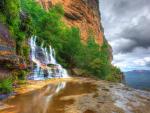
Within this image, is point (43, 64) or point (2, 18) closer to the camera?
point (2, 18)

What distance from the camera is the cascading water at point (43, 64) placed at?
3681 cm

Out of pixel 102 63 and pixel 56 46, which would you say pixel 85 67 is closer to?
pixel 102 63

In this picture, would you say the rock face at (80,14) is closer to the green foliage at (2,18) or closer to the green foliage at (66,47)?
the green foliage at (66,47)

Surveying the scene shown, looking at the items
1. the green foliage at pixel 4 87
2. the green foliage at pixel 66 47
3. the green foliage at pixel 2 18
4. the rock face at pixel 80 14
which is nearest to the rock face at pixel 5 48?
the green foliage at pixel 2 18

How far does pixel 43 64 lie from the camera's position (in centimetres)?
4341

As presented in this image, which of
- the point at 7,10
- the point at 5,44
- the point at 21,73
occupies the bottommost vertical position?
the point at 21,73

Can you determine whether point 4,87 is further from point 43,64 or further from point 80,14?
point 80,14

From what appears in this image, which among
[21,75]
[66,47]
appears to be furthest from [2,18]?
[66,47]

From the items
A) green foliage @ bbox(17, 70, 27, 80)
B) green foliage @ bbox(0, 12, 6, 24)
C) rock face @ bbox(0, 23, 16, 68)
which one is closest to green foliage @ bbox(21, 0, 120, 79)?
green foliage @ bbox(17, 70, 27, 80)

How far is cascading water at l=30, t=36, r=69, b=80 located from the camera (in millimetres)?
36806

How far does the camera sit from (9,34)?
2362 centimetres

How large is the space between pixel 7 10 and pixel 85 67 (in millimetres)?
38752

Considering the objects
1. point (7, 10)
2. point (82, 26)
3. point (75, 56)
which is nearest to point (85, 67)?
point (75, 56)

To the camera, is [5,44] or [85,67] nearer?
[5,44]
